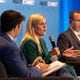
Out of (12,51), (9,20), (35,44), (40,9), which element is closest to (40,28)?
(35,44)

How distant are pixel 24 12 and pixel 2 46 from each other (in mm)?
2606

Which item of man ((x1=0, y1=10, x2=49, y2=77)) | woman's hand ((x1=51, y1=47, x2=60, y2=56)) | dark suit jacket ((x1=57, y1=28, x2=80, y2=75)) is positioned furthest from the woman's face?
man ((x1=0, y1=10, x2=49, y2=77))

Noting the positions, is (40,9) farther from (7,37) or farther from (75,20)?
(7,37)

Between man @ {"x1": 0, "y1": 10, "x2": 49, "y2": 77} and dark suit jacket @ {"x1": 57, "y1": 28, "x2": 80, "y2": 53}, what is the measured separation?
1.45 m

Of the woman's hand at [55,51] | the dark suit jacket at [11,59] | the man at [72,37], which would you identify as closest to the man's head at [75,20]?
the man at [72,37]

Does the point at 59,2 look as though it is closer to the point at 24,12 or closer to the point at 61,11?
the point at 61,11

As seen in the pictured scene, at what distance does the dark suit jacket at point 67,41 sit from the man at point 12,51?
145cm

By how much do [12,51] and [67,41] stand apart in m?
1.84

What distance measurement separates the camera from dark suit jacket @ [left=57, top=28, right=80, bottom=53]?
435cm

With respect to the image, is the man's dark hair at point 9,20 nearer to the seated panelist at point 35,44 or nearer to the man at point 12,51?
the man at point 12,51

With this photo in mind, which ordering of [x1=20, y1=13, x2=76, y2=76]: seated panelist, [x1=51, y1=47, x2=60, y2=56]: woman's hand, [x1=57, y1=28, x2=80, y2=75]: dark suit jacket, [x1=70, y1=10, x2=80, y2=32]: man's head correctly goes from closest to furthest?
[x1=20, y1=13, x2=76, y2=76]: seated panelist < [x1=51, y1=47, x2=60, y2=56]: woman's hand < [x1=57, y1=28, x2=80, y2=75]: dark suit jacket < [x1=70, y1=10, x2=80, y2=32]: man's head

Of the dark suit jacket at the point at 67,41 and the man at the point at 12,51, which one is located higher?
the man at the point at 12,51

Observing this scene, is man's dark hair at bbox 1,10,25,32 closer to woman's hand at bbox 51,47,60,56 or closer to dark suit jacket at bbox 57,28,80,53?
woman's hand at bbox 51,47,60,56

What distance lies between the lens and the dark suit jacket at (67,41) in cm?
435
